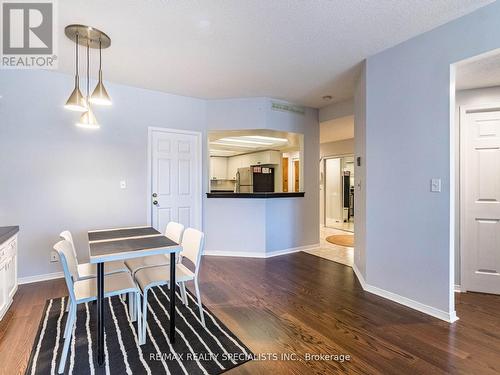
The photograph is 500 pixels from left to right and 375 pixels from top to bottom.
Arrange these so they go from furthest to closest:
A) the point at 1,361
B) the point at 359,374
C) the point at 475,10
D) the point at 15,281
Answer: the point at 15,281 < the point at 475,10 < the point at 1,361 < the point at 359,374

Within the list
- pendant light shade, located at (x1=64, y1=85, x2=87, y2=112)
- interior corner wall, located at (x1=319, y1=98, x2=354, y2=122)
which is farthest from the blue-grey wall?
pendant light shade, located at (x1=64, y1=85, x2=87, y2=112)

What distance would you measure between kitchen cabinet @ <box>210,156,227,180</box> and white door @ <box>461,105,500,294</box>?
22.6 feet

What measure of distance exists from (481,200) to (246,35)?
3020 millimetres

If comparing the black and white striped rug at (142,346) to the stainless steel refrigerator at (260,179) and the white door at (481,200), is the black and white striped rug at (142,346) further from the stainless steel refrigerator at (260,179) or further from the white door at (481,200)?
the stainless steel refrigerator at (260,179)

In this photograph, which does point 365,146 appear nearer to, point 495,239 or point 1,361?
point 495,239

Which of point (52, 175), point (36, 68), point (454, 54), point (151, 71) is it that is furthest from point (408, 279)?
point (36, 68)

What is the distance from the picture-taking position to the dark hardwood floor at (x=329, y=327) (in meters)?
Answer: 1.69

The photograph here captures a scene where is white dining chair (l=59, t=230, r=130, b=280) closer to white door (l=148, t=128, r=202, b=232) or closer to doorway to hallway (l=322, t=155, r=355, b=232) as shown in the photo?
white door (l=148, t=128, r=202, b=232)

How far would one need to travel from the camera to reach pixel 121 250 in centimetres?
188

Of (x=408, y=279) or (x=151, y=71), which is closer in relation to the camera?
(x=408, y=279)

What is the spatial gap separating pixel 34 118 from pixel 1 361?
8.40ft

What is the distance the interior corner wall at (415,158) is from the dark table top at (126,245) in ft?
6.94

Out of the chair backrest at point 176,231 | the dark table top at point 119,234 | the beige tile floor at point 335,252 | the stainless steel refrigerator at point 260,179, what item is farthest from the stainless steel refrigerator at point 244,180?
the dark table top at point 119,234

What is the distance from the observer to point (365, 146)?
2.89m
